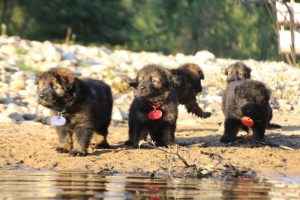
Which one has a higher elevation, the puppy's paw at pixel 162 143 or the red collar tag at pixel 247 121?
the red collar tag at pixel 247 121

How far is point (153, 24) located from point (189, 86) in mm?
36280

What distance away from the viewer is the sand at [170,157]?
10633mm

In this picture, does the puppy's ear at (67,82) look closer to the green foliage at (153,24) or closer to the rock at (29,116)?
the rock at (29,116)

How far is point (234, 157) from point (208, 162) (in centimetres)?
57

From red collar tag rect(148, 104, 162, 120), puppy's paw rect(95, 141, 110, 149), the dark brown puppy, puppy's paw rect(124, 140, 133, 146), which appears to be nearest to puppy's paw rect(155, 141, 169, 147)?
red collar tag rect(148, 104, 162, 120)

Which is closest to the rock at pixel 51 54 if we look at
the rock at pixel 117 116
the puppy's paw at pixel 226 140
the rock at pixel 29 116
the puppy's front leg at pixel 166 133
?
the rock at pixel 117 116

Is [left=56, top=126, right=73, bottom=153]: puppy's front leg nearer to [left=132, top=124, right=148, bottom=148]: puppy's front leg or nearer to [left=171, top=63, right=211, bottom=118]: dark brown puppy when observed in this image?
[left=132, top=124, right=148, bottom=148]: puppy's front leg

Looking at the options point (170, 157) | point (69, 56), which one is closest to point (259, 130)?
point (170, 157)

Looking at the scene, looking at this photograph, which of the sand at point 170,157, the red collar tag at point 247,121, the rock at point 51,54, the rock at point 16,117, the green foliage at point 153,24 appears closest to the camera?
the sand at point 170,157

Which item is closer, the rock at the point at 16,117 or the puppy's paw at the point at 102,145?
the puppy's paw at the point at 102,145

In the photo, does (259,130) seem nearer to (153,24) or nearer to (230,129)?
(230,129)

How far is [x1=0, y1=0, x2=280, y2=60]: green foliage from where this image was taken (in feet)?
135

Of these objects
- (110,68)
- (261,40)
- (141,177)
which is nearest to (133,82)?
(141,177)

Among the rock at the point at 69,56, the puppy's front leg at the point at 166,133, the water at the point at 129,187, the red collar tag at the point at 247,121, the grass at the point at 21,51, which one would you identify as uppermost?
the grass at the point at 21,51
